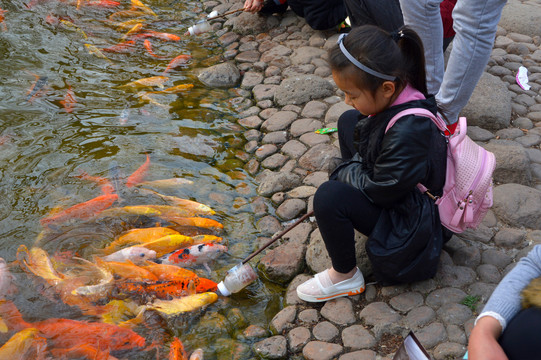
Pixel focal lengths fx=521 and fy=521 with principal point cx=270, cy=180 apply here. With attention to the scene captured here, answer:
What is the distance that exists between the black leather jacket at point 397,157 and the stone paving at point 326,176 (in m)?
0.65

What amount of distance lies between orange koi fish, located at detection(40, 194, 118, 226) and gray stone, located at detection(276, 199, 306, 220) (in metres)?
1.57

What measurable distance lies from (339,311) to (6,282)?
254cm

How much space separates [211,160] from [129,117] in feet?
4.19

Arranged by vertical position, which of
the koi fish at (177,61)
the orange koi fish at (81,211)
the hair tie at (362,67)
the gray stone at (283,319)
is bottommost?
the gray stone at (283,319)

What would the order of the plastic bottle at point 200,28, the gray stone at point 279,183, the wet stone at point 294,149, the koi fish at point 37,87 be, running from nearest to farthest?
the gray stone at point 279,183 < the wet stone at point 294,149 < the koi fish at point 37,87 < the plastic bottle at point 200,28

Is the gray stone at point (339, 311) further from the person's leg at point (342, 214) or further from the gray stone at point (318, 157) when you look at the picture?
the gray stone at point (318, 157)

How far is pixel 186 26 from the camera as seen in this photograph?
843 cm

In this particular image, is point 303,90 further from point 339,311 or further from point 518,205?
point 339,311

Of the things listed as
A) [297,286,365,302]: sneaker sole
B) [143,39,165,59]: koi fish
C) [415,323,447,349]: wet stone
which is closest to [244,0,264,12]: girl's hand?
[143,39,165,59]: koi fish

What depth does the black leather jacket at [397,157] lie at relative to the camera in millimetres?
3170

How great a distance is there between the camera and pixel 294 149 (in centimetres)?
538

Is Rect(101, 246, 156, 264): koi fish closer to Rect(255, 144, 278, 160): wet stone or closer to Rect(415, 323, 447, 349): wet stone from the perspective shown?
Rect(255, 144, 278, 160): wet stone

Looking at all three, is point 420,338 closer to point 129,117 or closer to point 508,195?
point 508,195

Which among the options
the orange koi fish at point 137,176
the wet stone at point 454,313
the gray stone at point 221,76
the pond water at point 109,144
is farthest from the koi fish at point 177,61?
the wet stone at point 454,313
